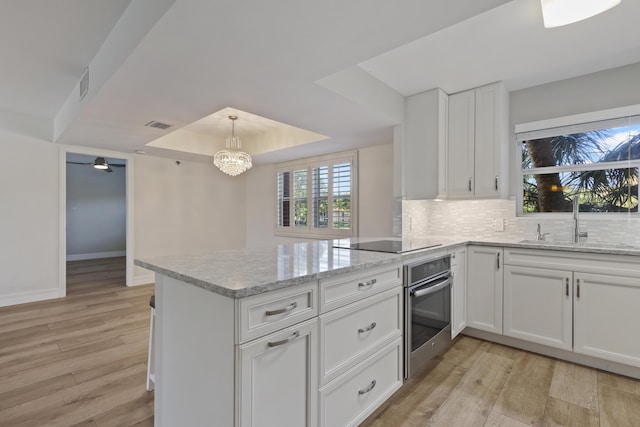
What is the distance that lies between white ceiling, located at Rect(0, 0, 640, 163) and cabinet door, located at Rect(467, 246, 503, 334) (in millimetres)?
1570

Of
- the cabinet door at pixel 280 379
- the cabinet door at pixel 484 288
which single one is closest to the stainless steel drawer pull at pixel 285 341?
the cabinet door at pixel 280 379

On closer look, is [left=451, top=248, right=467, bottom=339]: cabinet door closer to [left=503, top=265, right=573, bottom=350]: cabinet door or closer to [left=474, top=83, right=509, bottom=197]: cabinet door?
[left=503, top=265, right=573, bottom=350]: cabinet door

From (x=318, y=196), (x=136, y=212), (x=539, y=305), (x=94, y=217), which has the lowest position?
(x=539, y=305)

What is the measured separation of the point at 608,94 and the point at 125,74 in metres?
3.88

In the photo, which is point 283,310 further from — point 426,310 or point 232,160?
point 232,160

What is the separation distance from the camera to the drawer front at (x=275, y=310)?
109 cm

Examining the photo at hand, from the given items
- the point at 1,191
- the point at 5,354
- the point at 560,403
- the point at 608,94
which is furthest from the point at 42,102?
the point at 608,94

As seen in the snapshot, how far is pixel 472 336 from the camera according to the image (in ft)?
9.36

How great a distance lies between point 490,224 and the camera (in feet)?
10.3

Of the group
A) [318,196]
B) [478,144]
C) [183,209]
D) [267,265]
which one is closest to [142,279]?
[183,209]

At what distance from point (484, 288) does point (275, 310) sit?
7.36 feet

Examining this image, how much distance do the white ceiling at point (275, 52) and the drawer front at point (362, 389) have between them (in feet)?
5.86

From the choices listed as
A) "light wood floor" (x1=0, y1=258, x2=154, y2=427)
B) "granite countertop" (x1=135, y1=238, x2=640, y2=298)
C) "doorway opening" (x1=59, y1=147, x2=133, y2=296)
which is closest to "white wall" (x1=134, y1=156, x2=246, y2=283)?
"light wood floor" (x1=0, y1=258, x2=154, y2=427)

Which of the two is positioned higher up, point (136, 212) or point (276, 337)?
point (136, 212)
